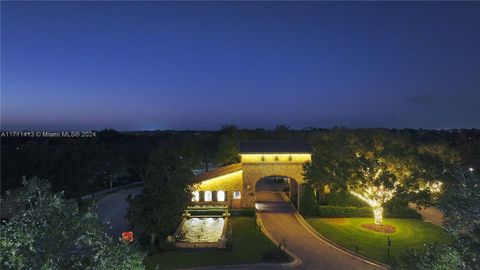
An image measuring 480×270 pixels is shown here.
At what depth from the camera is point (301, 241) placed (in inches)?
1179

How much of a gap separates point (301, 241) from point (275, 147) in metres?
13.8

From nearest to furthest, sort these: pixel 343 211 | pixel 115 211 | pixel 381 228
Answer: pixel 381 228 < pixel 343 211 < pixel 115 211

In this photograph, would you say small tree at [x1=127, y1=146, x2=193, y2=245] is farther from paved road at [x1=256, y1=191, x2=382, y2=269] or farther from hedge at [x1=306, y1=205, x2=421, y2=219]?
hedge at [x1=306, y1=205, x2=421, y2=219]

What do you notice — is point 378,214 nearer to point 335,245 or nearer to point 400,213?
point 400,213

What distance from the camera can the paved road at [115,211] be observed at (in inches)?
1329

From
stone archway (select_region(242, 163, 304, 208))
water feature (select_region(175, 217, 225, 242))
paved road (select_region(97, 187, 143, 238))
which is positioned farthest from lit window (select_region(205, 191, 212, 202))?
paved road (select_region(97, 187, 143, 238))

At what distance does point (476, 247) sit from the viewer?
39.1 feet

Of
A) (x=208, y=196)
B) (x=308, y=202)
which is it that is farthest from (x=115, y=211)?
(x=308, y=202)

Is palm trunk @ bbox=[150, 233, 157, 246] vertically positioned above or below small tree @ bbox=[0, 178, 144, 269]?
below

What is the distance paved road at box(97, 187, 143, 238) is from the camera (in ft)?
111

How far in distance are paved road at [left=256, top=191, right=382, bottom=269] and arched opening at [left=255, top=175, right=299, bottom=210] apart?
1.19 m

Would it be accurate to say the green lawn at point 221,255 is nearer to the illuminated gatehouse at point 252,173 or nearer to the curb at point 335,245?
the curb at point 335,245

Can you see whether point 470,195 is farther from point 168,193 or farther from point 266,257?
point 168,193

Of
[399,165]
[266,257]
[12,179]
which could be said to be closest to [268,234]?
[266,257]
